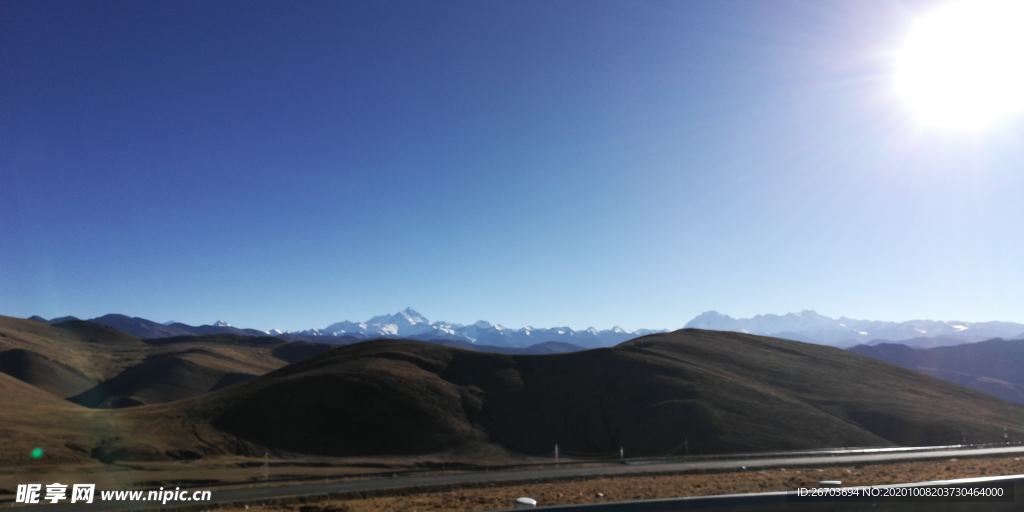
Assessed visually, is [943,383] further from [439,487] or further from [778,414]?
[439,487]

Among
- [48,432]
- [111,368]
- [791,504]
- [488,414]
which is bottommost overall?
[488,414]

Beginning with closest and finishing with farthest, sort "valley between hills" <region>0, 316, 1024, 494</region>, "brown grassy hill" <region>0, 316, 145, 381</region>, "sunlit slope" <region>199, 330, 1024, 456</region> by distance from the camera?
1. "valley between hills" <region>0, 316, 1024, 494</region>
2. "sunlit slope" <region>199, 330, 1024, 456</region>
3. "brown grassy hill" <region>0, 316, 145, 381</region>

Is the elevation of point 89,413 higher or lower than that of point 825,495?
lower

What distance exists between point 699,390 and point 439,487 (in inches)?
2048

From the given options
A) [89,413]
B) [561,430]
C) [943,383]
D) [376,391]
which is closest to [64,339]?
[89,413]

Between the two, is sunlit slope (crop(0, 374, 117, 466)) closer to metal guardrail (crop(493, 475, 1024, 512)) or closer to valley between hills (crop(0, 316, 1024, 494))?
valley between hills (crop(0, 316, 1024, 494))

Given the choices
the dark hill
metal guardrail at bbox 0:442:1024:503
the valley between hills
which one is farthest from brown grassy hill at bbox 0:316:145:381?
metal guardrail at bbox 0:442:1024:503

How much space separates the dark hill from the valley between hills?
49136mm

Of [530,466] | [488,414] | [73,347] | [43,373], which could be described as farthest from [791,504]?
[73,347]

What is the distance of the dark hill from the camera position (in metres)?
122

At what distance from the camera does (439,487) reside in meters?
26.1

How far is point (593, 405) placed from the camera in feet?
234

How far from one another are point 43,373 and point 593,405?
124688mm

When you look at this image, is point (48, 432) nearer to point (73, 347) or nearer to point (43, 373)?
point (43, 373)
